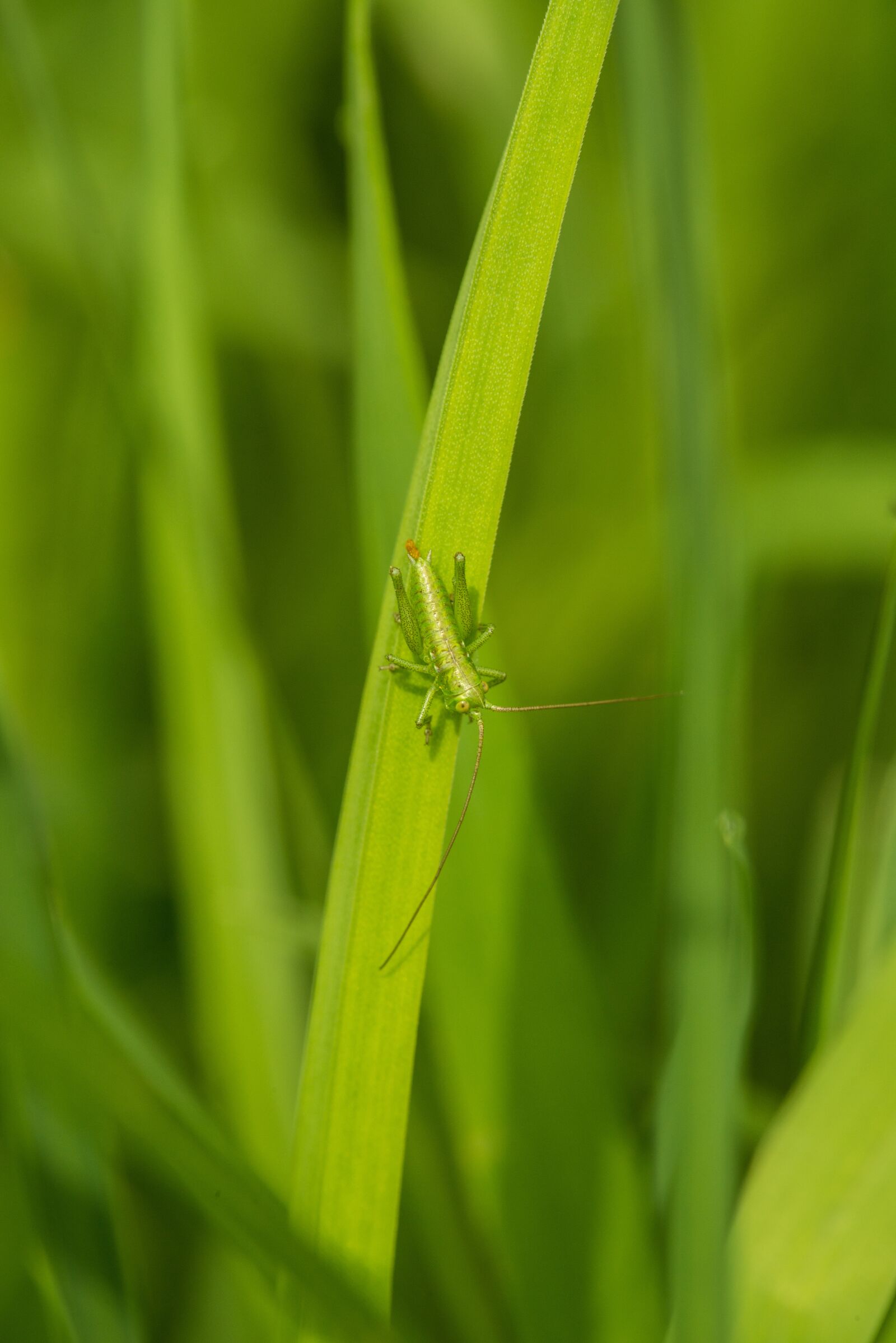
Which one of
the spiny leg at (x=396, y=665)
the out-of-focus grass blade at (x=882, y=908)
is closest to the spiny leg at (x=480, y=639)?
the spiny leg at (x=396, y=665)

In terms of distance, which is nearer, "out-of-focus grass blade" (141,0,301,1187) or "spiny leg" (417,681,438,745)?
"spiny leg" (417,681,438,745)

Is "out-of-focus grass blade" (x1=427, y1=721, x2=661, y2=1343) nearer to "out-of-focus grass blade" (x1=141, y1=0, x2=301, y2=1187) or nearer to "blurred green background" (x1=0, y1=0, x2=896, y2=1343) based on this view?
"blurred green background" (x1=0, y1=0, x2=896, y2=1343)

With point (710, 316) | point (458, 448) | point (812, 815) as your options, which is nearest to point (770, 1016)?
point (812, 815)

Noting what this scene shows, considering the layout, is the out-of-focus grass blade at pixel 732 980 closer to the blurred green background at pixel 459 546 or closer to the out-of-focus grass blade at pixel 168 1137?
the blurred green background at pixel 459 546

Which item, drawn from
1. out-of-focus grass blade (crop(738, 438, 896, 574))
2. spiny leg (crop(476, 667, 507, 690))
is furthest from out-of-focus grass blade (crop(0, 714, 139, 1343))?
out-of-focus grass blade (crop(738, 438, 896, 574))

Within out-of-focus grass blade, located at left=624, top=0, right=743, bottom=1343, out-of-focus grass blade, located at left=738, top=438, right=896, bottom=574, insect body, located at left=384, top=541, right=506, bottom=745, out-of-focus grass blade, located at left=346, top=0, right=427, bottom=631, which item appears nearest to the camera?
out-of-focus grass blade, located at left=624, top=0, right=743, bottom=1343

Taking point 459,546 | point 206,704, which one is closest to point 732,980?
point 459,546

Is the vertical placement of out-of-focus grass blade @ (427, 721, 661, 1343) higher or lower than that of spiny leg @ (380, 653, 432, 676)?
lower
